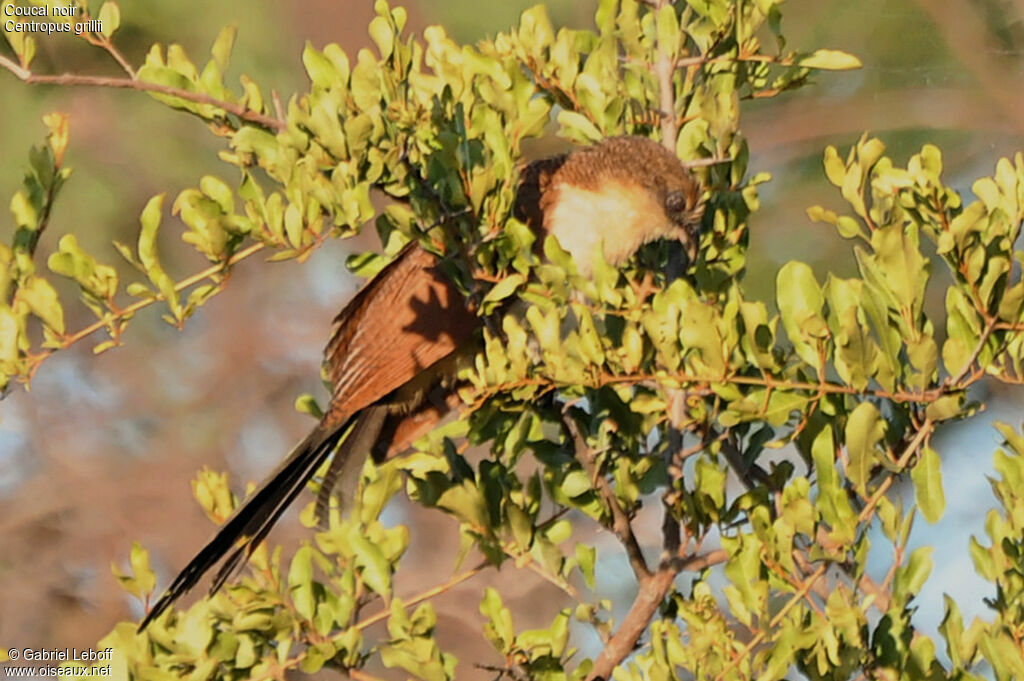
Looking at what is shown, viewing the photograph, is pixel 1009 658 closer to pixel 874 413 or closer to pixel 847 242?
pixel 874 413

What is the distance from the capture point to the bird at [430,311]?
2.28 metres

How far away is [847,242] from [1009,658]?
1833 mm

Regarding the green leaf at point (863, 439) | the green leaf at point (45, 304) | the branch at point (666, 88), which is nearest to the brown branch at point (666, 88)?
the branch at point (666, 88)

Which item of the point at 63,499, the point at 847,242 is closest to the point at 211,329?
the point at 63,499

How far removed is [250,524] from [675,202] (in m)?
0.92

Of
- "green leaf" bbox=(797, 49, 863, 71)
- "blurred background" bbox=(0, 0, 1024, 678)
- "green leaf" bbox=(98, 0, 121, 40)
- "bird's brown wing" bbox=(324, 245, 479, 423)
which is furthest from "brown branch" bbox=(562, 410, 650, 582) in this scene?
"blurred background" bbox=(0, 0, 1024, 678)

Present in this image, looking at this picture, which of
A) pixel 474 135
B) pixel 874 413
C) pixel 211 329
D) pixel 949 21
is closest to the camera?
pixel 874 413

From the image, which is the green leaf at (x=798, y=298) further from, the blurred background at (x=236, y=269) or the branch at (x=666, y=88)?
the blurred background at (x=236, y=269)

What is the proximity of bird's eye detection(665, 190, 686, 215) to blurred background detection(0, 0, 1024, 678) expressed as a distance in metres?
0.83

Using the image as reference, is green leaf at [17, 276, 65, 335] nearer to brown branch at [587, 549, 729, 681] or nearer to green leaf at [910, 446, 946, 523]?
brown branch at [587, 549, 729, 681]

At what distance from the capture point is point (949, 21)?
344 cm

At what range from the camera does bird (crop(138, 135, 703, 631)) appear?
2283 millimetres

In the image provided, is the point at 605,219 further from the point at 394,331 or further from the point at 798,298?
the point at 798,298

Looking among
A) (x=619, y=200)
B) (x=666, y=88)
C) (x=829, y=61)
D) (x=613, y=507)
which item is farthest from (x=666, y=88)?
(x=613, y=507)
